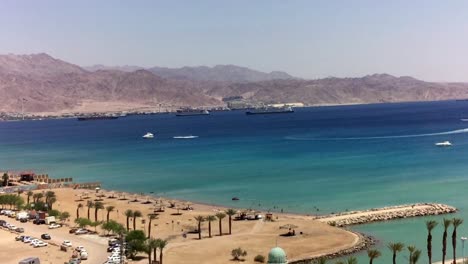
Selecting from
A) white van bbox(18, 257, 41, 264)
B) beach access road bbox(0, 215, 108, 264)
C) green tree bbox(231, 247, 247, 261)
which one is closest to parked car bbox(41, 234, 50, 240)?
beach access road bbox(0, 215, 108, 264)

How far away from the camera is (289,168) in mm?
103375

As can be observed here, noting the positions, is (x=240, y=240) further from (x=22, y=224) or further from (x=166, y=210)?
(x=22, y=224)

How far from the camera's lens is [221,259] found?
47219 mm

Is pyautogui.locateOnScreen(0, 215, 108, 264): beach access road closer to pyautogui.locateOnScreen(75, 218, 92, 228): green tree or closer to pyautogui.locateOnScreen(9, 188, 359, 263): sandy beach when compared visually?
pyautogui.locateOnScreen(9, 188, 359, 263): sandy beach

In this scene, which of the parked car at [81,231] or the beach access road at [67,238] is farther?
the parked car at [81,231]

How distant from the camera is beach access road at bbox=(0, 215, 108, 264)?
4769 cm

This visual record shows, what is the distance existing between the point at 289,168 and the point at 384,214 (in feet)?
135

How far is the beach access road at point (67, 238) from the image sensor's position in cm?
4769

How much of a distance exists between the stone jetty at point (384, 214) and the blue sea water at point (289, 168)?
62.4 inches

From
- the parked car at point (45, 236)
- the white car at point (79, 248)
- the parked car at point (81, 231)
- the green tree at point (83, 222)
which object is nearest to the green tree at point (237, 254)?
the white car at point (79, 248)

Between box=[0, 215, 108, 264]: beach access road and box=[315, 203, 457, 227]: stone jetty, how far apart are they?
75.3ft

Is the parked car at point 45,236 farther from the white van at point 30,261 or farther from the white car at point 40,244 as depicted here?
the white van at point 30,261

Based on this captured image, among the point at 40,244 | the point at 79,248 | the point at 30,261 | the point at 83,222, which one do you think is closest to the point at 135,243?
the point at 79,248

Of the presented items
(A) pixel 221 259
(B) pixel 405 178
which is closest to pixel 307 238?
(A) pixel 221 259
